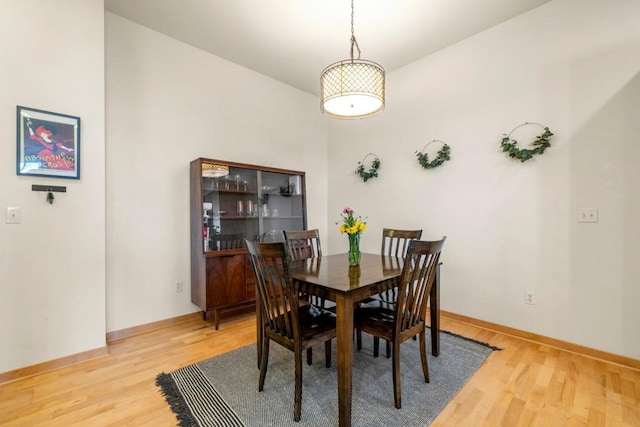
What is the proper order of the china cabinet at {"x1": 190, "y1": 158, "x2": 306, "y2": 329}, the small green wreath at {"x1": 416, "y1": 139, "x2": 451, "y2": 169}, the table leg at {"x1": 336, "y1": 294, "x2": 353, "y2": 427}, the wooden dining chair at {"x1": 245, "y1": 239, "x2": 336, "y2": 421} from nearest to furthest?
the table leg at {"x1": 336, "y1": 294, "x2": 353, "y2": 427} < the wooden dining chair at {"x1": 245, "y1": 239, "x2": 336, "y2": 421} < the china cabinet at {"x1": 190, "y1": 158, "x2": 306, "y2": 329} < the small green wreath at {"x1": 416, "y1": 139, "x2": 451, "y2": 169}

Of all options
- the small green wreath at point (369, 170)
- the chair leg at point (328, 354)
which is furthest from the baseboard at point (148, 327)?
the small green wreath at point (369, 170)

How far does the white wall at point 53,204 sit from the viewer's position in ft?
6.46

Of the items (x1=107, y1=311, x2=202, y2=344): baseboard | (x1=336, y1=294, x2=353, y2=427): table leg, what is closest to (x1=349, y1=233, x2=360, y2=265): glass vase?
(x1=336, y1=294, x2=353, y2=427): table leg

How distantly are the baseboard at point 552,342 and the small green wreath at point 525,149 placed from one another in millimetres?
1593

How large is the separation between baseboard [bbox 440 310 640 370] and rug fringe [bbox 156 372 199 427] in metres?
2.63

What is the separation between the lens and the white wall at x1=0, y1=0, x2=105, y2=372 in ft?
6.46

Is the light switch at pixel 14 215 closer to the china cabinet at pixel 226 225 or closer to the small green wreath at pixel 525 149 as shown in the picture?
the china cabinet at pixel 226 225

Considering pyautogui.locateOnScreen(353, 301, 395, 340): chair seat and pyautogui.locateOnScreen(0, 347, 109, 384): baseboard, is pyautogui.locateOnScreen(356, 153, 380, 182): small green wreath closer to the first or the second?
pyautogui.locateOnScreen(353, 301, 395, 340): chair seat

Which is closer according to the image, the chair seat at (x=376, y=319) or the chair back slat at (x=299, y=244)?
the chair seat at (x=376, y=319)

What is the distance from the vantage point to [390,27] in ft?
9.16

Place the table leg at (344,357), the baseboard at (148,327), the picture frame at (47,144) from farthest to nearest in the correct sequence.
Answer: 1. the baseboard at (148,327)
2. the picture frame at (47,144)
3. the table leg at (344,357)

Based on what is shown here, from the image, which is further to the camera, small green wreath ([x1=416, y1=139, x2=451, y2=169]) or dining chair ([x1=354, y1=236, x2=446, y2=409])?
small green wreath ([x1=416, y1=139, x2=451, y2=169])

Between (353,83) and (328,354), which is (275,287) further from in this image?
(353,83)

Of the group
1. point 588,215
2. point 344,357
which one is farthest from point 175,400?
point 588,215
